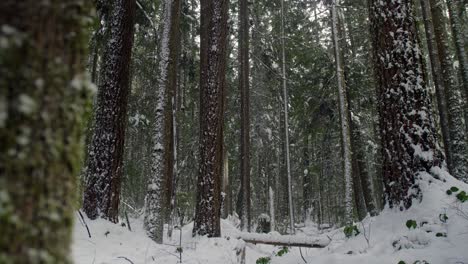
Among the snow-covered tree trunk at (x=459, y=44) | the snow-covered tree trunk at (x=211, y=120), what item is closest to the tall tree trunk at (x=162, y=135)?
the snow-covered tree trunk at (x=211, y=120)

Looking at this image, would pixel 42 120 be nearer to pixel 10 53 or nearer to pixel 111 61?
pixel 10 53

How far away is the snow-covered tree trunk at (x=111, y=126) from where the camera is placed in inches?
278

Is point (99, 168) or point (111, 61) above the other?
point (111, 61)

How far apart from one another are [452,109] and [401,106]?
6.51 m

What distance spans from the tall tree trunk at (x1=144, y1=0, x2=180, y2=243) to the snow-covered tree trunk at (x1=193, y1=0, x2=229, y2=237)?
0.77 meters

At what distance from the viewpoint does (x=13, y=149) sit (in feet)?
3.02

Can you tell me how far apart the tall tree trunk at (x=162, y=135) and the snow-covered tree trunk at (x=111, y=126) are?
118 cm

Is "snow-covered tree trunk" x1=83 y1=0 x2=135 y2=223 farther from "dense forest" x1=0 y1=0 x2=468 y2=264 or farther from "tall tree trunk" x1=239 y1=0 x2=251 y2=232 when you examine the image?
"tall tree trunk" x1=239 y1=0 x2=251 y2=232

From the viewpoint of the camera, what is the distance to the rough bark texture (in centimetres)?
91

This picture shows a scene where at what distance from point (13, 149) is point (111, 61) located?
716 cm

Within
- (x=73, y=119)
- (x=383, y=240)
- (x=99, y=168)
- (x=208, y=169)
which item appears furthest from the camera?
(x=208, y=169)

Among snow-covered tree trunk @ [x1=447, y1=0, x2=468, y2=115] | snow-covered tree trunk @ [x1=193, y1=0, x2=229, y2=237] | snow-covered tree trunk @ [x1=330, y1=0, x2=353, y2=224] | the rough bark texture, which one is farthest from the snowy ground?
snow-covered tree trunk @ [x1=447, y1=0, x2=468, y2=115]

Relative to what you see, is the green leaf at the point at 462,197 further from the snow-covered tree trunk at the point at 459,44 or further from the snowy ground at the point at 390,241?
the snow-covered tree trunk at the point at 459,44

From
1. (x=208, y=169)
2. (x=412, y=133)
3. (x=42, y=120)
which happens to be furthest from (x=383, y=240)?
(x=42, y=120)
